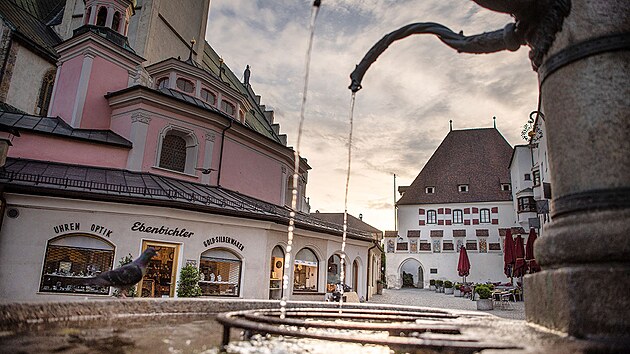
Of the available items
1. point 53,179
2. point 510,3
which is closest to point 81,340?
point 510,3

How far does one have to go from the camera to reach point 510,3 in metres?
2.98

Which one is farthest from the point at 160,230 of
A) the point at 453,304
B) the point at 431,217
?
the point at 431,217

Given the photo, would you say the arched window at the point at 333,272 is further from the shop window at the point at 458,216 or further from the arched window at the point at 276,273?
the shop window at the point at 458,216

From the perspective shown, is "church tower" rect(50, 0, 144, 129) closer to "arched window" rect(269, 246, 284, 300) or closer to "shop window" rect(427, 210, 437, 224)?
"arched window" rect(269, 246, 284, 300)

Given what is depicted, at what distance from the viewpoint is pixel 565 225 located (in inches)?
104

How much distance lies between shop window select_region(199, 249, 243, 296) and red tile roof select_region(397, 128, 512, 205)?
31365mm

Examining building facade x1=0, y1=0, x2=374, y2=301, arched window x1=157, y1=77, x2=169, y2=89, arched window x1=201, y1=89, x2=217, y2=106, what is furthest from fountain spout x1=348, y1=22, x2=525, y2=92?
arched window x1=157, y1=77, x2=169, y2=89

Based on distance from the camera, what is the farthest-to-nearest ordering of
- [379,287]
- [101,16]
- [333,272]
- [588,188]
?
[379,287], [101,16], [333,272], [588,188]

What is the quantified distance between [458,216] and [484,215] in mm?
2491

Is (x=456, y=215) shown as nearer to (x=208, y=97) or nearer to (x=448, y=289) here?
(x=448, y=289)

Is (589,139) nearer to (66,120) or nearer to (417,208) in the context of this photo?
(66,120)

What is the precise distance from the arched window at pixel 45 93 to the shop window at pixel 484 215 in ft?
124

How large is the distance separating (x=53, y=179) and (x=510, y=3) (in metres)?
14.7

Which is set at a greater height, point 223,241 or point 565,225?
point 223,241
